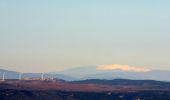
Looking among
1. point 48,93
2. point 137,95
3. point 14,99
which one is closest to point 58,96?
point 48,93

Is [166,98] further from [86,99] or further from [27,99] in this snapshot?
[27,99]

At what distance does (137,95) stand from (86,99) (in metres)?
12.3

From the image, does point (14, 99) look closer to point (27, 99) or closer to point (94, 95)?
point (27, 99)

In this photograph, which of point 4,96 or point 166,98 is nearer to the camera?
point 4,96

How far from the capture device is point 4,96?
98062 millimetres

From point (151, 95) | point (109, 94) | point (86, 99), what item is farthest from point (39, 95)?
point (151, 95)

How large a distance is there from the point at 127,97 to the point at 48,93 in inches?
674

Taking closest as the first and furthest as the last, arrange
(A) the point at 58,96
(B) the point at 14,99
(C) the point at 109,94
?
1. (B) the point at 14,99
2. (A) the point at 58,96
3. (C) the point at 109,94

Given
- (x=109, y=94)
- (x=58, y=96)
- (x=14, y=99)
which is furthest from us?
(x=109, y=94)

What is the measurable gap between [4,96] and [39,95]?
299 inches

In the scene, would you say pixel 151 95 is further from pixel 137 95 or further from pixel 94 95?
pixel 94 95

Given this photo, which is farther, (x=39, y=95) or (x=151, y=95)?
(x=151, y=95)

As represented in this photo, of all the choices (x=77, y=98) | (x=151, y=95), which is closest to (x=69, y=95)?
(x=77, y=98)

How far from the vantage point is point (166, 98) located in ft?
348
